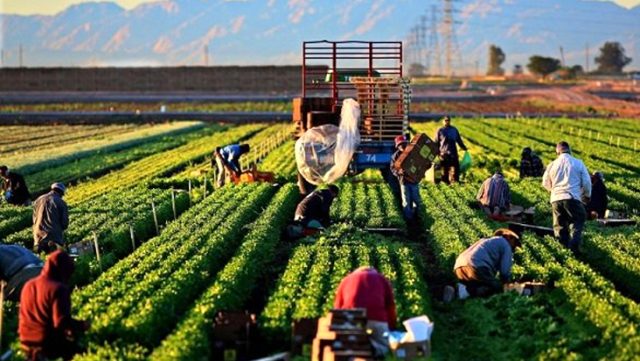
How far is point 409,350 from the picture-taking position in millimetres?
13500

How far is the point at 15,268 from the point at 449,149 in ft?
54.7

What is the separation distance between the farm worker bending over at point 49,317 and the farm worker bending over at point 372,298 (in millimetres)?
3252

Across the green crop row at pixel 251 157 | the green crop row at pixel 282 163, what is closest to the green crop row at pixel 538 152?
the green crop row at pixel 282 163

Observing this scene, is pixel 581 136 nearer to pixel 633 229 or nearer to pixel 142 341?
pixel 633 229

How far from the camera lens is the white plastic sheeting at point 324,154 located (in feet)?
87.2

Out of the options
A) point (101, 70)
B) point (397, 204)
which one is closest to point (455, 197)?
point (397, 204)

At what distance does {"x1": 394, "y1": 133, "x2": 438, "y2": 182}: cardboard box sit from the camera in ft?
81.6

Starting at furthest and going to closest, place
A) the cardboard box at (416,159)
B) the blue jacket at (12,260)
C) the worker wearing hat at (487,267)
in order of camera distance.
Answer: the cardboard box at (416,159)
the worker wearing hat at (487,267)
the blue jacket at (12,260)

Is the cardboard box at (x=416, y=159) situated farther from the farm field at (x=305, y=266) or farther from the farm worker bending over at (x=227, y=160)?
the farm worker bending over at (x=227, y=160)

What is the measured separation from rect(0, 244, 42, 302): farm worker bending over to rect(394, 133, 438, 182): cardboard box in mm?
9879

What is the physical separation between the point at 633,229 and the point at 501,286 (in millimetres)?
6725

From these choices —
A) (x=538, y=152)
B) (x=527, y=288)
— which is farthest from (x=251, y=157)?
(x=527, y=288)

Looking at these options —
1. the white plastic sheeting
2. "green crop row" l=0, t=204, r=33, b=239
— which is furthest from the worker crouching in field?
"green crop row" l=0, t=204, r=33, b=239

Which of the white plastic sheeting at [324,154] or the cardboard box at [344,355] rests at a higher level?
the white plastic sheeting at [324,154]
